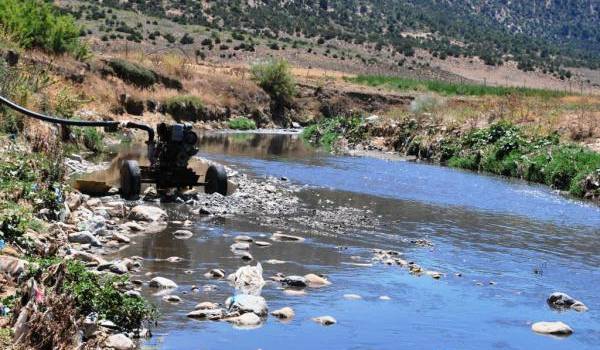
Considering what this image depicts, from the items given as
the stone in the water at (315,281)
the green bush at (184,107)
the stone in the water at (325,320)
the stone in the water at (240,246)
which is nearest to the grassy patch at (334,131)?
the green bush at (184,107)

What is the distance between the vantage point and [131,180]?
1845 cm

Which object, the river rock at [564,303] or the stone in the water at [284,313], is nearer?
the stone in the water at [284,313]

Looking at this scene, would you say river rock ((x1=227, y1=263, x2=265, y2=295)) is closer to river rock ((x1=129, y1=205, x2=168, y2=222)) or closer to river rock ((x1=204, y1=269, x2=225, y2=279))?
river rock ((x1=204, y1=269, x2=225, y2=279))

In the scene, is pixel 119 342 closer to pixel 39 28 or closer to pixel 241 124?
pixel 39 28

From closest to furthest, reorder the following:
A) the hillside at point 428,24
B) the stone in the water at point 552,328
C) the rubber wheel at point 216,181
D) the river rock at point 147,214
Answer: the stone in the water at point 552,328 < the river rock at point 147,214 < the rubber wheel at point 216,181 < the hillside at point 428,24

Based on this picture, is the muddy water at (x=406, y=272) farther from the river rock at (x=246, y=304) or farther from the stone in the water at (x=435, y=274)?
the river rock at (x=246, y=304)

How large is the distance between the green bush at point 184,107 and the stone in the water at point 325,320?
3756 centimetres

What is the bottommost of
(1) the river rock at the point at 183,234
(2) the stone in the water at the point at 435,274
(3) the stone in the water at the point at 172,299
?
(1) the river rock at the point at 183,234

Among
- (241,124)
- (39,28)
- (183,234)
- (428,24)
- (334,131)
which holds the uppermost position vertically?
(428,24)

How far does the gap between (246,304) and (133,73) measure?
125ft

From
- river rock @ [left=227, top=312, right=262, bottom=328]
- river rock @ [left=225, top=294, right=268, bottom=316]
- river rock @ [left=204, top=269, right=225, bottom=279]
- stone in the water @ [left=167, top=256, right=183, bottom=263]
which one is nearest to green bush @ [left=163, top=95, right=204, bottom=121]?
stone in the water @ [left=167, top=256, right=183, bottom=263]

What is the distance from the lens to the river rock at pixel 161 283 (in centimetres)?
1118

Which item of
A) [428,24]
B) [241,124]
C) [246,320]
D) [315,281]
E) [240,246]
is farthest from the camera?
[428,24]

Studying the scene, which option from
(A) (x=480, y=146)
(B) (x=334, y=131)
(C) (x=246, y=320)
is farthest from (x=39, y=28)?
(C) (x=246, y=320)
